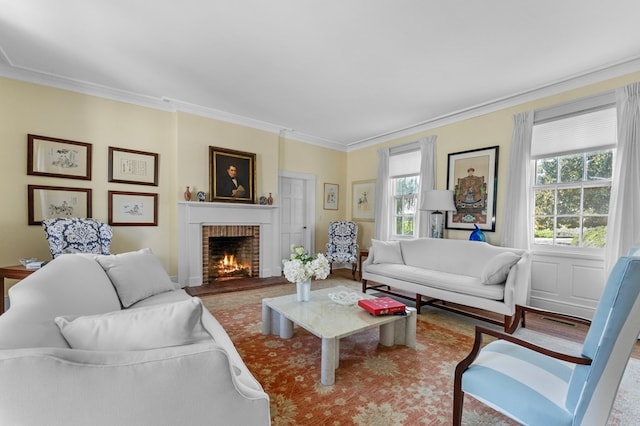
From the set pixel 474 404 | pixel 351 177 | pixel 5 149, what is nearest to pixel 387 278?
pixel 474 404

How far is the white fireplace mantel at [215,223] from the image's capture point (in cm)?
430

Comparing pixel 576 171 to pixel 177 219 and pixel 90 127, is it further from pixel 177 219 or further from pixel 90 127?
pixel 90 127

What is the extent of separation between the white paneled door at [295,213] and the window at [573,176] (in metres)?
3.80

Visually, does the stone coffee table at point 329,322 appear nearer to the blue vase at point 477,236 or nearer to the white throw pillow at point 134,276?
the white throw pillow at point 134,276

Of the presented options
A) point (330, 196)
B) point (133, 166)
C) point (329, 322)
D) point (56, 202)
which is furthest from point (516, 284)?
point (56, 202)

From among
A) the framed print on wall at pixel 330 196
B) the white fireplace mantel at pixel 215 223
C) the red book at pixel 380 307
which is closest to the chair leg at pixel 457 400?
the red book at pixel 380 307

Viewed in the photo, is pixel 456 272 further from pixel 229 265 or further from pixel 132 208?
pixel 132 208

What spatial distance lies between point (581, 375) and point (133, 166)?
16.0ft

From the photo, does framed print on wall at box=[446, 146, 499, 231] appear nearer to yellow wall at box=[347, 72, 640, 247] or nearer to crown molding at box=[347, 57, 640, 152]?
yellow wall at box=[347, 72, 640, 247]

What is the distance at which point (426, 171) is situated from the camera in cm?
475

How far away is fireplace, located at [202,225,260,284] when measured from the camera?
4723 millimetres

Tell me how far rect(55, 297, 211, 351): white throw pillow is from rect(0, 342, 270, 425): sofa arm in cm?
17

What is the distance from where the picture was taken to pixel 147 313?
0.98 meters

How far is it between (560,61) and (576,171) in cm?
129
